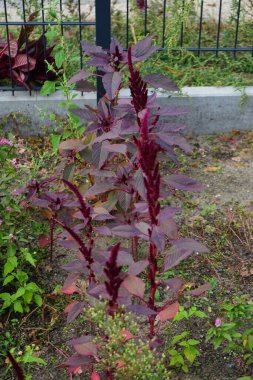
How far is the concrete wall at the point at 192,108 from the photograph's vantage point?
5.80m

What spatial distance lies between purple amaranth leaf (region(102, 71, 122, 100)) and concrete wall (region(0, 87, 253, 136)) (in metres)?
1.67

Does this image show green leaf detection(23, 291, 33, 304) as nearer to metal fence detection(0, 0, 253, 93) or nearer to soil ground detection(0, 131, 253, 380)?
soil ground detection(0, 131, 253, 380)

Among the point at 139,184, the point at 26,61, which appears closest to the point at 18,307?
the point at 139,184

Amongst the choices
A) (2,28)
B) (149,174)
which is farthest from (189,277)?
(2,28)

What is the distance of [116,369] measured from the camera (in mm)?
2918

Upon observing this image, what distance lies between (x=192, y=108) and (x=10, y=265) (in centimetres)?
257

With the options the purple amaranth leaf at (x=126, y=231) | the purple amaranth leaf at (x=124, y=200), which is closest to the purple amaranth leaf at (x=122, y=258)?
the purple amaranth leaf at (x=126, y=231)

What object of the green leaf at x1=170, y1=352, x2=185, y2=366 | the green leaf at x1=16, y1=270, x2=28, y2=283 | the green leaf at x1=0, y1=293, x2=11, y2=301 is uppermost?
the green leaf at x1=16, y1=270, x2=28, y2=283

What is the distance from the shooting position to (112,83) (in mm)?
4043

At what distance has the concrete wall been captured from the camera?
580 centimetres

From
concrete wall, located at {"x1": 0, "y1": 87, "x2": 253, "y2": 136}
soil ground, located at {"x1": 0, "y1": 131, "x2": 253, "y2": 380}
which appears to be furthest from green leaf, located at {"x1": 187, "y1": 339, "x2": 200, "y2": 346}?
concrete wall, located at {"x1": 0, "y1": 87, "x2": 253, "y2": 136}

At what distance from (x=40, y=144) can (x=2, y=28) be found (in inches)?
64.6

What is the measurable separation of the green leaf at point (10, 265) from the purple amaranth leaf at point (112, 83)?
3.40 ft

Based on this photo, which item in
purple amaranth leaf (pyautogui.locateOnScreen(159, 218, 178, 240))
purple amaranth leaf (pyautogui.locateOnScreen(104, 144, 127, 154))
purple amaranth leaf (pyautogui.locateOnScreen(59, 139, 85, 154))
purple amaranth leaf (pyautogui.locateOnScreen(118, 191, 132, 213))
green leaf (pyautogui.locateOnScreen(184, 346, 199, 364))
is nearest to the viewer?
green leaf (pyautogui.locateOnScreen(184, 346, 199, 364))
